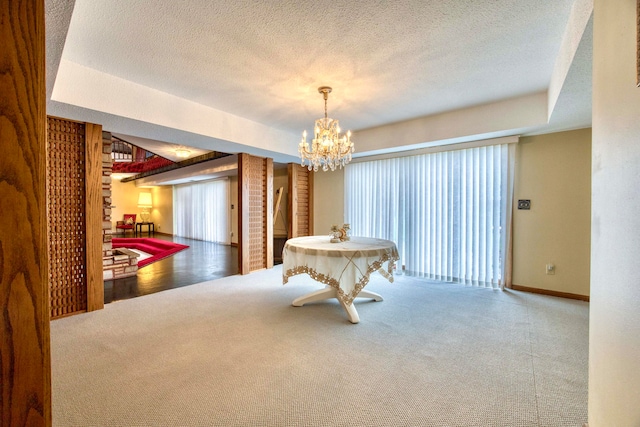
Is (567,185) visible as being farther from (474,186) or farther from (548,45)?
(548,45)

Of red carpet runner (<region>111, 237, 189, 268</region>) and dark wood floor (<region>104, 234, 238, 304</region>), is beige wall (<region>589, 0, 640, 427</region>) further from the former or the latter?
red carpet runner (<region>111, 237, 189, 268</region>)

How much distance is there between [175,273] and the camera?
A: 4.74m

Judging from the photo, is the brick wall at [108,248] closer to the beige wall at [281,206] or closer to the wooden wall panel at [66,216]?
the wooden wall panel at [66,216]

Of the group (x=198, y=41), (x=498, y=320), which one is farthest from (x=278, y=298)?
(x=198, y=41)

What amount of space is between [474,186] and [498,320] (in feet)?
6.39

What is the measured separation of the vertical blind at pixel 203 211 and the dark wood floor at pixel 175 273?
1653mm

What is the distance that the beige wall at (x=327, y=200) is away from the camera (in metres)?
5.58

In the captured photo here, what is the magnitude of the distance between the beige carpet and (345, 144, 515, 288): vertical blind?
3.01 feet

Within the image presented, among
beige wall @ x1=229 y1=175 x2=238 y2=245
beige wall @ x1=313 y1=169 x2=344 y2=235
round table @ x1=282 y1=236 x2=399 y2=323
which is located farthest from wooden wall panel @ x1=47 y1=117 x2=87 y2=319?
beige wall @ x1=229 y1=175 x2=238 y2=245

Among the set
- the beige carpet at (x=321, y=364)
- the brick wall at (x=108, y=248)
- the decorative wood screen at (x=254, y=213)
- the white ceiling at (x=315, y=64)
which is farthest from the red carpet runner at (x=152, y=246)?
the white ceiling at (x=315, y=64)

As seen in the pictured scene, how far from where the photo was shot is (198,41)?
2.14 m

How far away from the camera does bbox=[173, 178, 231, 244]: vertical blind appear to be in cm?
832

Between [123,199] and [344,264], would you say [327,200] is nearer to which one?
[344,264]

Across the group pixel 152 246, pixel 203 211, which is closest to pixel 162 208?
pixel 203 211
